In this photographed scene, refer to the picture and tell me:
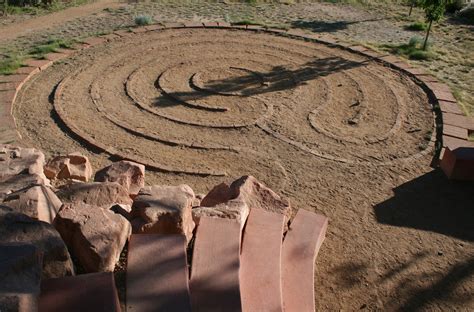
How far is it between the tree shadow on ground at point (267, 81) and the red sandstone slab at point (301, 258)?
13.6ft

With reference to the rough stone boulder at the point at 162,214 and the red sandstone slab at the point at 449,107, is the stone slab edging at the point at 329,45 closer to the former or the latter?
the red sandstone slab at the point at 449,107

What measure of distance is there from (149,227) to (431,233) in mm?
3384

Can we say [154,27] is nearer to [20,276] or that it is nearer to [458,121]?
[458,121]

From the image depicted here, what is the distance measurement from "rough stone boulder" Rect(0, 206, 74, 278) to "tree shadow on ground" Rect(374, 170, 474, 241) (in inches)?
152

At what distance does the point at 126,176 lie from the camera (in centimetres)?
554

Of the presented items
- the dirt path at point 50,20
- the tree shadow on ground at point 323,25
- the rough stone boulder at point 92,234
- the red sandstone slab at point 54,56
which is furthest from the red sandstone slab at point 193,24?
the rough stone boulder at point 92,234

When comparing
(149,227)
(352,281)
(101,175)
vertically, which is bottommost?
(352,281)

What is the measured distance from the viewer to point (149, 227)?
4109 mm

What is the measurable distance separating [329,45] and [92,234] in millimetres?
8902

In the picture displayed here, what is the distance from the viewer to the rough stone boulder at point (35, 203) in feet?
12.3

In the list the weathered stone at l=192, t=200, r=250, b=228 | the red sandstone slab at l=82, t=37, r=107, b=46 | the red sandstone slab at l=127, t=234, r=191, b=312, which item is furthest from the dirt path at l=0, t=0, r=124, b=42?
the red sandstone slab at l=127, t=234, r=191, b=312

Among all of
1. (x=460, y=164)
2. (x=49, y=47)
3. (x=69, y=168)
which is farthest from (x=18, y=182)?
(x=49, y=47)

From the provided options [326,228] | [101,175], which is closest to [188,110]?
[101,175]

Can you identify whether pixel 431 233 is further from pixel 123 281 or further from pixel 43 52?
pixel 43 52
